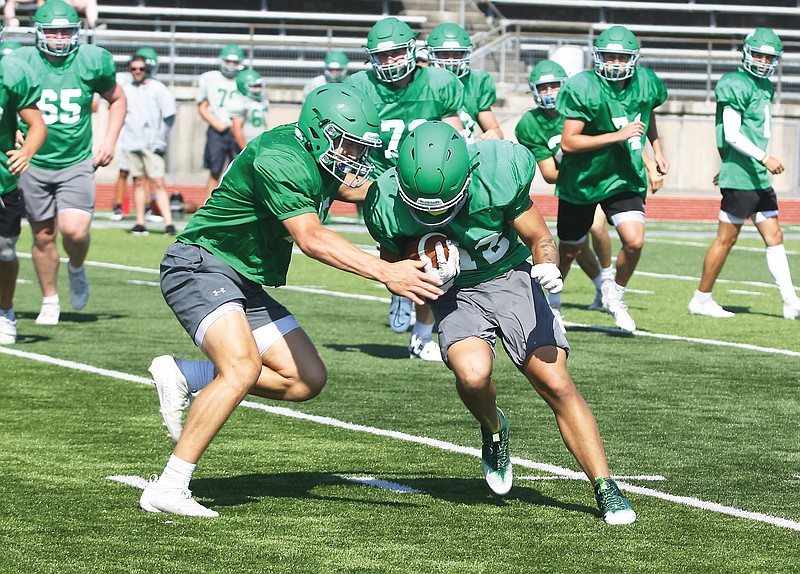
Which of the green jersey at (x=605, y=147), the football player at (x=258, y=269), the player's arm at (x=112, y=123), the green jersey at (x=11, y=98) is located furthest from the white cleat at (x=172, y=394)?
the green jersey at (x=605, y=147)

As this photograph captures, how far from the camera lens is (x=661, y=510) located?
5023mm

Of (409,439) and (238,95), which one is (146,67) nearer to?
(238,95)

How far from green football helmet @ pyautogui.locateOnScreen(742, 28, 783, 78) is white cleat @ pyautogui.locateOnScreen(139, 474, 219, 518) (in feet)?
21.9

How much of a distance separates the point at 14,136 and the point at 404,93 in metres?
2.29

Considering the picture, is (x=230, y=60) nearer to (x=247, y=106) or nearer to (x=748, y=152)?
(x=247, y=106)

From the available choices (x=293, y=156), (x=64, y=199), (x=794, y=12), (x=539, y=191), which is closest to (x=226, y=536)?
(x=293, y=156)

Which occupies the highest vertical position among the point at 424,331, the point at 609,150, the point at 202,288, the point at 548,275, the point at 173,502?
the point at 548,275

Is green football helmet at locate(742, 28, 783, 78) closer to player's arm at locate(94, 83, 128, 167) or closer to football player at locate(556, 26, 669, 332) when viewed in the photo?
football player at locate(556, 26, 669, 332)

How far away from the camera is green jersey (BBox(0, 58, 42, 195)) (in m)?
8.27

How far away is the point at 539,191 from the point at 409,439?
1866 centimetres

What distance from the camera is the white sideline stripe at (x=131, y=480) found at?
17.5 feet

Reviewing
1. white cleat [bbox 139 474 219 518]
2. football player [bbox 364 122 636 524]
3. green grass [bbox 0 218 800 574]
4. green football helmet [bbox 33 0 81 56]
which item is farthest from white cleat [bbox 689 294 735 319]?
white cleat [bbox 139 474 219 518]

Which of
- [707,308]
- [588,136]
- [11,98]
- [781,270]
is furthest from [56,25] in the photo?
[781,270]

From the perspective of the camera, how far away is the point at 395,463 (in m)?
5.80
